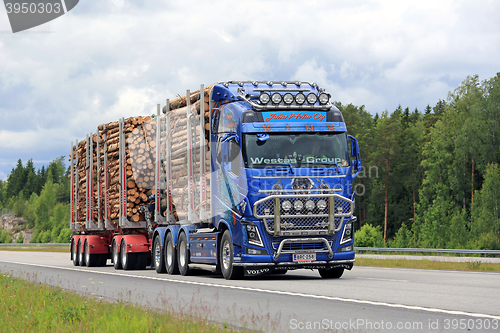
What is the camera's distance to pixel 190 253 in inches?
717

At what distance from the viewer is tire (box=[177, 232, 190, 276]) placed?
729 inches

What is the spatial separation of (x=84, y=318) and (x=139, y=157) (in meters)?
14.1

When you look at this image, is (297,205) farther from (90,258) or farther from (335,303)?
(90,258)

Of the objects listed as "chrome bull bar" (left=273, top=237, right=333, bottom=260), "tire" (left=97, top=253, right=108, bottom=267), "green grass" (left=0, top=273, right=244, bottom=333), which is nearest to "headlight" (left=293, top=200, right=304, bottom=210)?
"chrome bull bar" (left=273, top=237, right=333, bottom=260)

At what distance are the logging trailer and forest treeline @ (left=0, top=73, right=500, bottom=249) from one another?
3643 cm

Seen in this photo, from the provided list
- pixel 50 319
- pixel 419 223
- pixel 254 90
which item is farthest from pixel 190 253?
pixel 419 223

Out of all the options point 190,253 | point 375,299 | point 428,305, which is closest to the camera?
point 428,305

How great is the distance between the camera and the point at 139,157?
893 inches

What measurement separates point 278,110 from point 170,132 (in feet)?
17.3

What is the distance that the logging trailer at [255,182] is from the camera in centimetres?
1517

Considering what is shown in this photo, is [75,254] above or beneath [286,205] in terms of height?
beneath

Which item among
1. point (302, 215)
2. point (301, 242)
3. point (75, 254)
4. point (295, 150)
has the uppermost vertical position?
point (295, 150)

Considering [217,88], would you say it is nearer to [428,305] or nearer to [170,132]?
[170,132]

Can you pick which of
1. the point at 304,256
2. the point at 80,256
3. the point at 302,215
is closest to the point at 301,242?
the point at 304,256
